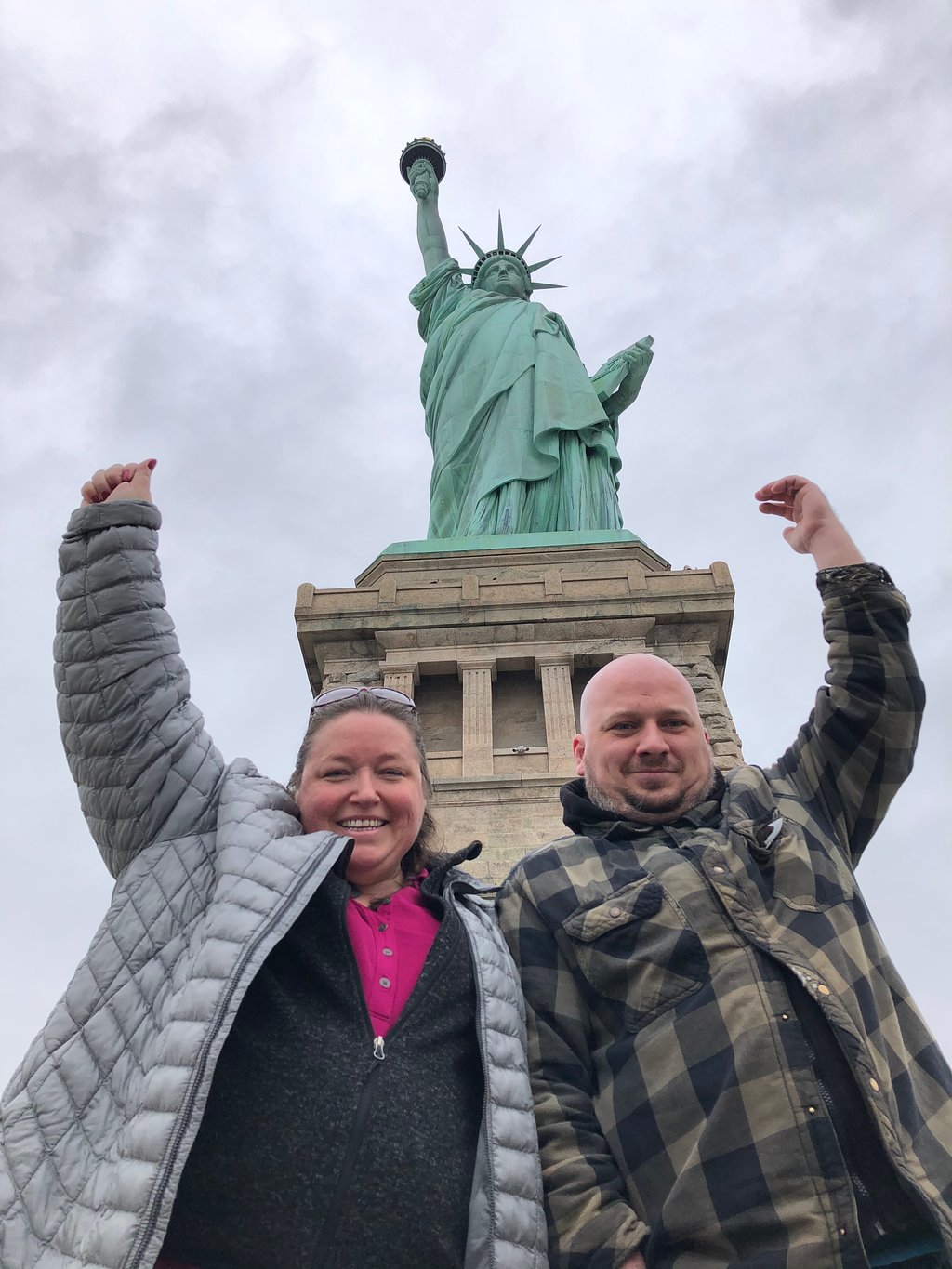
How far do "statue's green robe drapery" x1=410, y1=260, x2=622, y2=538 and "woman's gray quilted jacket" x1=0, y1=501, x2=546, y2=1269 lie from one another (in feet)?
35.0

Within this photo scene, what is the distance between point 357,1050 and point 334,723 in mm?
891

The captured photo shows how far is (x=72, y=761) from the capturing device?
2.37m

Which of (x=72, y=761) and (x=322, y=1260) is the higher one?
(x=72, y=761)

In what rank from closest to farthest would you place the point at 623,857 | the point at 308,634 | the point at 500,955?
the point at 500,955, the point at 623,857, the point at 308,634

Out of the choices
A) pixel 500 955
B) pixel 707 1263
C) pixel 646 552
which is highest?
pixel 646 552

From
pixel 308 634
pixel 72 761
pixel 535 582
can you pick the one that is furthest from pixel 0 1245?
pixel 535 582

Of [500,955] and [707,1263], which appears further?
[500,955]

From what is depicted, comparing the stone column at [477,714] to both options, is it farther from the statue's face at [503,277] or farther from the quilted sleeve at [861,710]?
the statue's face at [503,277]

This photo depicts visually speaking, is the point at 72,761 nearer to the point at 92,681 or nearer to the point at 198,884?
the point at 92,681

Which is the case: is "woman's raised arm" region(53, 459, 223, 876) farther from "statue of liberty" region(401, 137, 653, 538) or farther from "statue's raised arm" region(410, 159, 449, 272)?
"statue's raised arm" region(410, 159, 449, 272)

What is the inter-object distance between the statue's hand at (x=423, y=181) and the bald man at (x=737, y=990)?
21238 millimetres

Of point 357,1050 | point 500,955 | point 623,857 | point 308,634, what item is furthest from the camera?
point 308,634

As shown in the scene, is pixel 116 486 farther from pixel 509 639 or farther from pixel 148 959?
pixel 509 639

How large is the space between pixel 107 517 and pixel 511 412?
12714 millimetres
